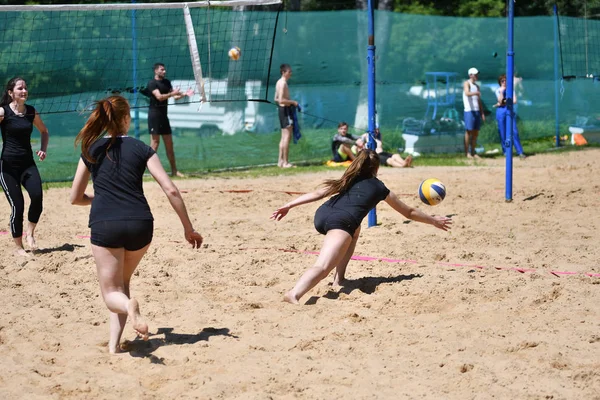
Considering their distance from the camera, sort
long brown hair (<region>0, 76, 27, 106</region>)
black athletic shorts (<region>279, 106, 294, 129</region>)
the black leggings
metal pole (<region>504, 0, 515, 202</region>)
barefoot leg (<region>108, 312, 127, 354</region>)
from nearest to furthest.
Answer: barefoot leg (<region>108, 312, 127, 354</region>) < long brown hair (<region>0, 76, 27, 106</region>) < the black leggings < metal pole (<region>504, 0, 515, 202</region>) < black athletic shorts (<region>279, 106, 294, 129</region>)

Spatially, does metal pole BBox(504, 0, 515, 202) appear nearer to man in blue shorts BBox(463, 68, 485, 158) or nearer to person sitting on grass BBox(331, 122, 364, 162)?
person sitting on grass BBox(331, 122, 364, 162)

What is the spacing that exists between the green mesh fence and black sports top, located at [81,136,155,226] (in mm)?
8387

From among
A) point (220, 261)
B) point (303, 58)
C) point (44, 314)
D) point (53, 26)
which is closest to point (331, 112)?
point (303, 58)

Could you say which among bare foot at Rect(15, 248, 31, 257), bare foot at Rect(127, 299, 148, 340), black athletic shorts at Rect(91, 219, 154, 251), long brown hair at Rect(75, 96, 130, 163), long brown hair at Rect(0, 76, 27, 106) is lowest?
bare foot at Rect(15, 248, 31, 257)

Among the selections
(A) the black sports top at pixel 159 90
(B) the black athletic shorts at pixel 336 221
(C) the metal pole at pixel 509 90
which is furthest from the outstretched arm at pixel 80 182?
(A) the black sports top at pixel 159 90

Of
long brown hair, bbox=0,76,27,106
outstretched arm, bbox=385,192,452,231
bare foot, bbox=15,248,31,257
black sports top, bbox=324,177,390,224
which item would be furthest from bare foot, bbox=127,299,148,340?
long brown hair, bbox=0,76,27,106

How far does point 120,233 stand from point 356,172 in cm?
216

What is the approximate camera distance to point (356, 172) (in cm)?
643

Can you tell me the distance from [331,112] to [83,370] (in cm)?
1125

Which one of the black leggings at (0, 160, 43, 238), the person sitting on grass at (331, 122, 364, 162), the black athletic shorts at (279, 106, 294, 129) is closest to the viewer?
the black leggings at (0, 160, 43, 238)

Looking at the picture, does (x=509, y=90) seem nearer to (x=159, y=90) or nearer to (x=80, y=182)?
(x=159, y=90)

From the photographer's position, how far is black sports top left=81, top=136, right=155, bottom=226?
4.94 metres

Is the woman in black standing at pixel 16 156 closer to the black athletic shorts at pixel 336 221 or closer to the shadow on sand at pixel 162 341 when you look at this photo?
the shadow on sand at pixel 162 341

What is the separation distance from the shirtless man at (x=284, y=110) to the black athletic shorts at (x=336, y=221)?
7.97 meters
